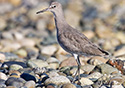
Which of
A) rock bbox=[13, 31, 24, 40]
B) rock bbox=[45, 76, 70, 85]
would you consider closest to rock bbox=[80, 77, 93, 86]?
rock bbox=[45, 76, 70, 85]

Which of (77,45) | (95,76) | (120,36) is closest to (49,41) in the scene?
(120,36)

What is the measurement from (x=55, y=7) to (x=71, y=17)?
28.0 ft

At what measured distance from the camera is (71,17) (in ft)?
55.3

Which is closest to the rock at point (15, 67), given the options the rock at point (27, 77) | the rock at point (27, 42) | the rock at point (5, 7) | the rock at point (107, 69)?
the rock at point (27, 77)

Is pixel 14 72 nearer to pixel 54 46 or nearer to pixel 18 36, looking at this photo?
pixel 54 46

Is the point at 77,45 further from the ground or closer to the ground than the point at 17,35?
closer to the ground

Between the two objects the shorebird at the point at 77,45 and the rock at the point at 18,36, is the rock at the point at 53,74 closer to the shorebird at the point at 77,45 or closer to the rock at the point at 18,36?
the shorebird at the point at 77,45

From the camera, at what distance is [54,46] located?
11688 mm

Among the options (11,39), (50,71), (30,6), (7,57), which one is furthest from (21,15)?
(50,71)

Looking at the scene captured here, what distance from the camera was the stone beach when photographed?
23.2 ft

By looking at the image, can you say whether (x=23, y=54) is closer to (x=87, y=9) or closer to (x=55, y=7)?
(x=55, y=7)

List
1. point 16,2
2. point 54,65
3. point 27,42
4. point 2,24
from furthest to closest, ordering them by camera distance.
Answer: point 16,2 < point 2,24 < point 27,42 < point 54,65

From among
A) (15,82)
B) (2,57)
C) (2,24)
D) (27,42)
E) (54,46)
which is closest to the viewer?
(15,82)

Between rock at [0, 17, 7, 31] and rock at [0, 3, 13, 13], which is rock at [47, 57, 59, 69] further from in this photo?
rock at [0, 3, 13, 13]
